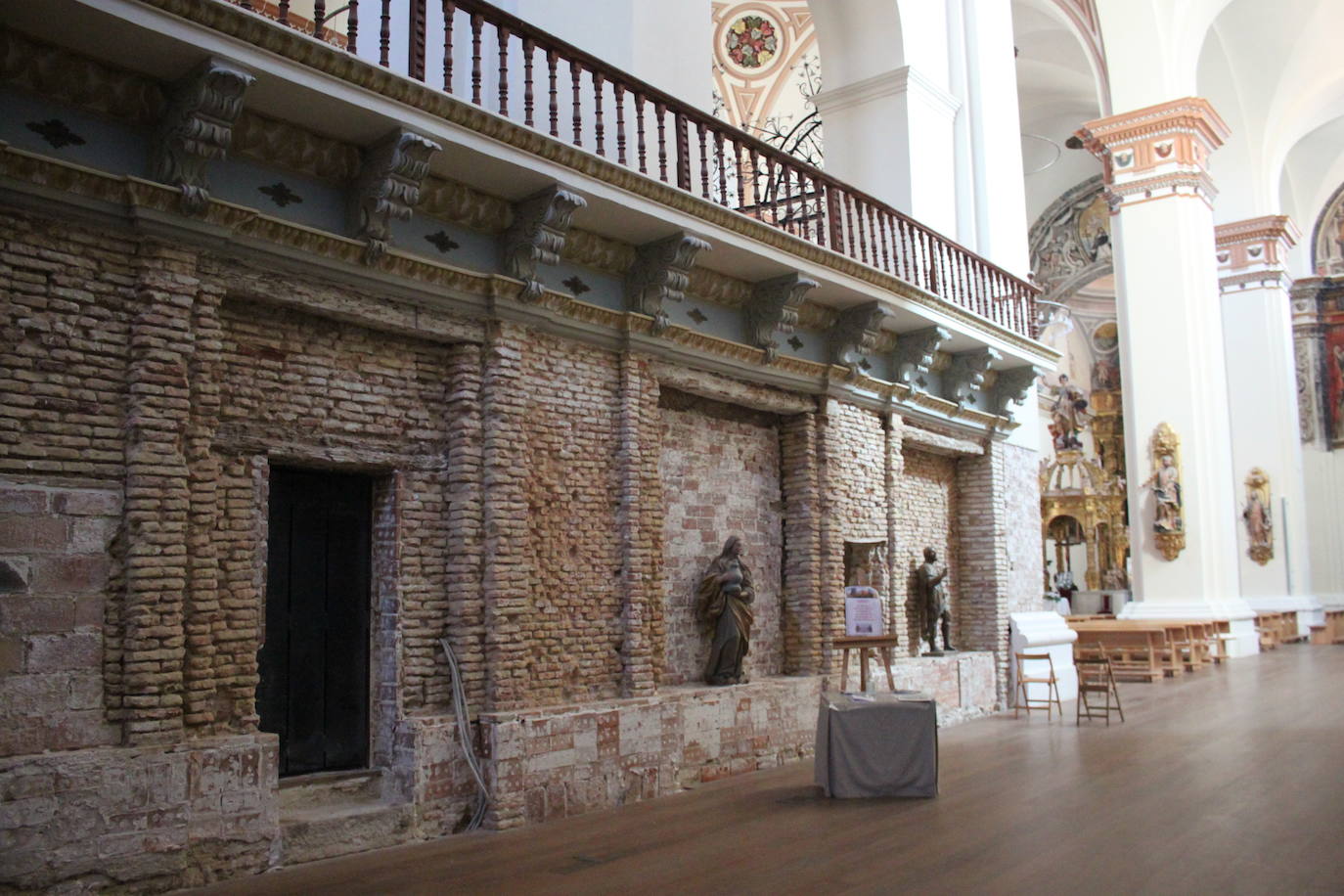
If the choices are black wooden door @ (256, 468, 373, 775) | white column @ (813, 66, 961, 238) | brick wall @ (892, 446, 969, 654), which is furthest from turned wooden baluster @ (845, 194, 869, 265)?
black wooden door @ (256, 468, 373, 775)

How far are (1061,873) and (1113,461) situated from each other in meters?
31.3

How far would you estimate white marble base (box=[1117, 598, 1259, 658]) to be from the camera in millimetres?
19078

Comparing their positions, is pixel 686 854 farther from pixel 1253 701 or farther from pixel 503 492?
pixel 1253 701

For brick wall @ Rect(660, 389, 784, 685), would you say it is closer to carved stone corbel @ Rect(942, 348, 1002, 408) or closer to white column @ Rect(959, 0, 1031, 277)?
carved stone corbel @ Rect(942, 348, 1002, 408)

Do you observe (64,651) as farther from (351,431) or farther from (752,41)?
(752,41)

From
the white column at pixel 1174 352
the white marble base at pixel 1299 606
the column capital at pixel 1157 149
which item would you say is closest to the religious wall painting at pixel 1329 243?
the white marble base at pixel 1299 606

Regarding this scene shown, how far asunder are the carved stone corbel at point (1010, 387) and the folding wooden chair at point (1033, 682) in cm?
314

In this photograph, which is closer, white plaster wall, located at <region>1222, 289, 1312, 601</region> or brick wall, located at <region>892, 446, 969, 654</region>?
brick wall, located at <region>892, 446, 969, 654</region>

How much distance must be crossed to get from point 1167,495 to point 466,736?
15592mm

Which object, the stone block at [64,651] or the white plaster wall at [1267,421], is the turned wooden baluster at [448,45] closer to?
the stone block at [64,651]

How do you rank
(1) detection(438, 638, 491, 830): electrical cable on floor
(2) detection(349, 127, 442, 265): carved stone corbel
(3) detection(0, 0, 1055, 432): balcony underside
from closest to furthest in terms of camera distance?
(3) detection(0, 0, 1055, 432): balcony underside < (2) detection(349, 127, 442, 265): carved stone corbel < (1) detection(438, 638, 491, 830): electrical cable on floor

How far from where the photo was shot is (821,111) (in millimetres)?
14281

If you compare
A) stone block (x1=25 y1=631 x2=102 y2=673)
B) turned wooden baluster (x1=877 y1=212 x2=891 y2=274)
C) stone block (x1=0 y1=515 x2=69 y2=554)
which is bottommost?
stone block (x1=25 y1=631 x2=102 y2=673)

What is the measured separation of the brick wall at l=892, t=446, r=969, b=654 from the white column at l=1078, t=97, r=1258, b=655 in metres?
7.21
